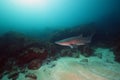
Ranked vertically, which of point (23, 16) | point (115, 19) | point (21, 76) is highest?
point (23, 16)

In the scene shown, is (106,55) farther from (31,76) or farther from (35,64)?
(31,76)

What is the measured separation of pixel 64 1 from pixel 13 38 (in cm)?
8566

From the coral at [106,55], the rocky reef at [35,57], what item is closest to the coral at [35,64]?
the rocky reef at [35,57]

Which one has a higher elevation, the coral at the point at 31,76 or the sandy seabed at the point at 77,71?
the sandy seabed at the point at 77,71

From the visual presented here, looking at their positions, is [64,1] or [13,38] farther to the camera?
[64,1]

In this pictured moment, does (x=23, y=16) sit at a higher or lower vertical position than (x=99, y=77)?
higher

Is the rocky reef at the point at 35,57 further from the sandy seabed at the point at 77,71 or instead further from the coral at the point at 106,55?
the sandy seabed at the point at 77,71

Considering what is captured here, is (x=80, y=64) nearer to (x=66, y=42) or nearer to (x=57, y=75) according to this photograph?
(x=57, y=75)

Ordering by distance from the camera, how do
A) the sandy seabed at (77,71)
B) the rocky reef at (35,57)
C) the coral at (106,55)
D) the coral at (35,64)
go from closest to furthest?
A: the sandy seabed at (77,71) < the rocky reef at (35,57) < the coral at (35,64) < the coral at (106,55)

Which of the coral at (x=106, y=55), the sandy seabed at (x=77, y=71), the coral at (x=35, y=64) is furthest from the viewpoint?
the coral at (x=106, y=55)

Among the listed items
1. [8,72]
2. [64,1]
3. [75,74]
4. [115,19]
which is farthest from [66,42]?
[64,1]

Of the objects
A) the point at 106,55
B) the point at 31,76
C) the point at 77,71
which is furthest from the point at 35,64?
the point at 106,55

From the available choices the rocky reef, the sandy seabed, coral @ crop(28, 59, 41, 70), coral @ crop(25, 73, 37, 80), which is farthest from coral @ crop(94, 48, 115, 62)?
coral @ crop(25, 73, 37, 80)

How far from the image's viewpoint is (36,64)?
22.0 ft
